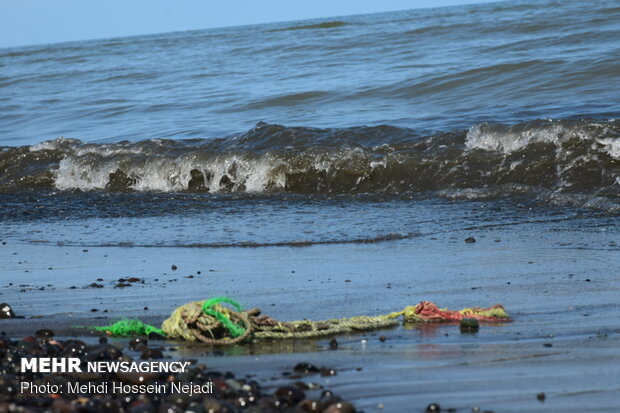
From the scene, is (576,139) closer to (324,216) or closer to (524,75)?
(324,216)

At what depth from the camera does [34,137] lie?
15719mm

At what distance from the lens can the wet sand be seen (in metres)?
3.37

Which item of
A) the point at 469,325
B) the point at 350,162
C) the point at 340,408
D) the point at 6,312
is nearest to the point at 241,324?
the point at 469,325

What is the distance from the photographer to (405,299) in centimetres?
496

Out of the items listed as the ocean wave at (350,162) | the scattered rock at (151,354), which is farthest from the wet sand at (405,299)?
the ocean wave at (350,162)

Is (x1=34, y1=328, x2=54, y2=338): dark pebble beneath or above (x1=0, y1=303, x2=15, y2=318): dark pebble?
Result: beneath

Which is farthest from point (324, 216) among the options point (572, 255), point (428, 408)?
point (428, 408)

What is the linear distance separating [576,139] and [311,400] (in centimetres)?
772

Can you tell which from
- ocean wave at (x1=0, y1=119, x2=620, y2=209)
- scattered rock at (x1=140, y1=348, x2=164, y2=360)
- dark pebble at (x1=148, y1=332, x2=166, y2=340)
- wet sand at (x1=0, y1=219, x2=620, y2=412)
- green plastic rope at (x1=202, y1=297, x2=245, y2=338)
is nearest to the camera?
wet sand at (x1=0, y1=219, x2=620, y2=412)

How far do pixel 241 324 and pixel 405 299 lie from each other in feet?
3.88

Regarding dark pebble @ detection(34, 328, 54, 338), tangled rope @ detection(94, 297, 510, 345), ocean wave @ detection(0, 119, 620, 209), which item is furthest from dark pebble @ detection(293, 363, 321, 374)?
ocean wave @ detection(0, 119, 620, 209)

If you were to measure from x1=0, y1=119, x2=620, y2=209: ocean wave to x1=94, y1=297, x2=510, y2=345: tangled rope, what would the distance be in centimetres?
434

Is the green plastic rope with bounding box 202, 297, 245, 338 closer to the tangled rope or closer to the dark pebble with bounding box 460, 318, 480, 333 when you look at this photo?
the tangled rope

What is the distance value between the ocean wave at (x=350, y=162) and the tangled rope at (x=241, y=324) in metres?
4.34
